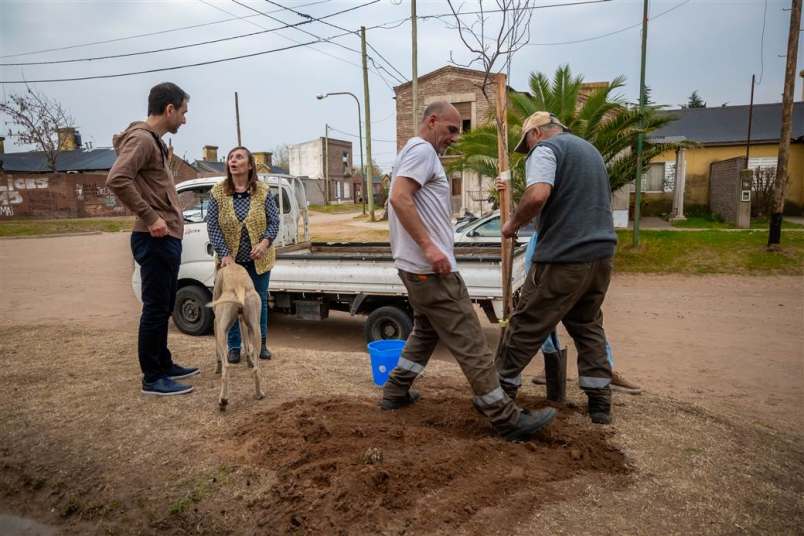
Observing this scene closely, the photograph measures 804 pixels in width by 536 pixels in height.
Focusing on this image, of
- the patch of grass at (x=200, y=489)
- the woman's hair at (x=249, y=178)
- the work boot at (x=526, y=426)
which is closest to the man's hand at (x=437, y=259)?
the work boot at (x=526, y=426)

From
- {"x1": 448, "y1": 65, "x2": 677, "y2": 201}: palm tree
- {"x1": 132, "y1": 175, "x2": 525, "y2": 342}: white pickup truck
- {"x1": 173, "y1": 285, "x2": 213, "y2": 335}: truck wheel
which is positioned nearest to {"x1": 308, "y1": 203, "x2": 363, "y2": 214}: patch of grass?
{"x1": 448, "y1": 65, "x2": 677, "y2": 201}: palm tree

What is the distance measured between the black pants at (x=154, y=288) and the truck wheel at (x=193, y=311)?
2855 mm

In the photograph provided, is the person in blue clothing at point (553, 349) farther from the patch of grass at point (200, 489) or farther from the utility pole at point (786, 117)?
the utility pole at point (786, 117)

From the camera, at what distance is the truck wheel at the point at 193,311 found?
284 inches

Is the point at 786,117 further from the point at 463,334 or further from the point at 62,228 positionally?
the point at 62,228

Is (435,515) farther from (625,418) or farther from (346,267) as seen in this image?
(346,267)

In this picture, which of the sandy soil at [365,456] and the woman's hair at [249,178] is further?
the woman's hair at [249,178]

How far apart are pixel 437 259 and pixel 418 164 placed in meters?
0.56

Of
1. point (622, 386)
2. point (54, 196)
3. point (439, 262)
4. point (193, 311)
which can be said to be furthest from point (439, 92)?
point (439, 262)

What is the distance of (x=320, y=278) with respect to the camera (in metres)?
6.73

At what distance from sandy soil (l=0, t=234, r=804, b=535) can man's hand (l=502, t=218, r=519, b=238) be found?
4.06 ft

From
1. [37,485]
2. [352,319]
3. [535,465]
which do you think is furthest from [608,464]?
[352,319]

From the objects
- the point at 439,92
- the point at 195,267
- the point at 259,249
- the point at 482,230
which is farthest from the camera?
the point at 439,92

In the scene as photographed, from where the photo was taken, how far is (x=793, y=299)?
9281mm
